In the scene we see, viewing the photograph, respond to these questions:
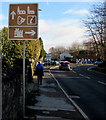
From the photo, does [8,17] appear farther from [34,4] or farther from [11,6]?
[34,4]

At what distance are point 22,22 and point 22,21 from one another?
0.03 metres

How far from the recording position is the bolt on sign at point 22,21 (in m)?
5.24

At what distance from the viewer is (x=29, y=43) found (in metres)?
15.2

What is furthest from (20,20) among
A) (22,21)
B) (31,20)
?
(31,20)

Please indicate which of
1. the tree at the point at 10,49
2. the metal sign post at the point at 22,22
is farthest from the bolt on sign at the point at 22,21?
the tree at the point at 10,49

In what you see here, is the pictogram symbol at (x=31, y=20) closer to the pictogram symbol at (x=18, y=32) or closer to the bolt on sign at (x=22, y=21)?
the bolt on sign at (x=22, y=21)

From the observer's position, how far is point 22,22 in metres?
5.26

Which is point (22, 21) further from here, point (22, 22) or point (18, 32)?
point (18, 32)

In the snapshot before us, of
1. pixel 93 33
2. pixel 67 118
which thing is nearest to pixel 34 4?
pixel 67 118

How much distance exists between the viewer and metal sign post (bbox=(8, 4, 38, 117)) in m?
5.24

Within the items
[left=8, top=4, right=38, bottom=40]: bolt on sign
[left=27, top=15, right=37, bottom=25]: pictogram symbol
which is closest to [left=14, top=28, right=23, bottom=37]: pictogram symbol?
[left=8, top=4, right=38, bottom=40]: bolt on sign

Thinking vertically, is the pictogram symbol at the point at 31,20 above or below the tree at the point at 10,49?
above

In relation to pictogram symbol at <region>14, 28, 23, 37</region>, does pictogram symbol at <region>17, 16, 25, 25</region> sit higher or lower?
higher

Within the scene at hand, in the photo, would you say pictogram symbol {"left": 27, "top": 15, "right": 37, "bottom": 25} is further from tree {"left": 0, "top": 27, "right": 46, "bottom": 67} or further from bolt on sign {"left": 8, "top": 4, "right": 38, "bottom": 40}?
tree {"left": 0, "top": 27, "right": 46, "bottom": 67}
